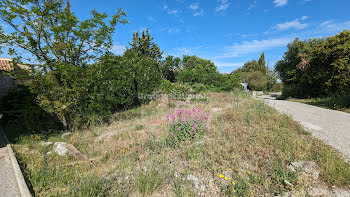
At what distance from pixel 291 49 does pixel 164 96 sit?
18.6 meters

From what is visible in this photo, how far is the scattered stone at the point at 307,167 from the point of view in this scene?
233 centimetres

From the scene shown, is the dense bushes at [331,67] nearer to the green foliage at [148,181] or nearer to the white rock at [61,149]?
the green foliage at [148,181]

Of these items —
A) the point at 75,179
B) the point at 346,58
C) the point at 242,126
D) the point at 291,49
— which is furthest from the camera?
the point at 291,49

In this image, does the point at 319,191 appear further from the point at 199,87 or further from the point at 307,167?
the point at 199,87

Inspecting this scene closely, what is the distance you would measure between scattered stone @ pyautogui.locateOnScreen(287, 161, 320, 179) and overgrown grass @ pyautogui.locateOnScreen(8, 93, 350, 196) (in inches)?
3.8

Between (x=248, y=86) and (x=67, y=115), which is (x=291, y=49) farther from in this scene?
(x=67, y=115)

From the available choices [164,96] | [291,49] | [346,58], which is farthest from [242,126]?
[291,49]

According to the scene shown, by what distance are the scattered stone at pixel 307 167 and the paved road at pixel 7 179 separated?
15.1 feet

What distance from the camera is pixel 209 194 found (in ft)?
7.09

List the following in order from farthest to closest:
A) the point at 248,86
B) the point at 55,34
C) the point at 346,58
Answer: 1. the point at 248,86
2. the point at 346,58
3. the point at 55,34

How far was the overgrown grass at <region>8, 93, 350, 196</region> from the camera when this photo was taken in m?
2.20

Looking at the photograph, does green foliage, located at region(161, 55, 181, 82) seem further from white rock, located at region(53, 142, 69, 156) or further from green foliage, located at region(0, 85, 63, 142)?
white rock, located at region(53, 142, 69, 156)

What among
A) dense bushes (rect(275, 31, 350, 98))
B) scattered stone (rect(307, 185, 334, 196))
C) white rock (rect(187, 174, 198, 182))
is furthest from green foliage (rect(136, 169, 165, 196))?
dense bushes (rect(275, 31, 350, 98))

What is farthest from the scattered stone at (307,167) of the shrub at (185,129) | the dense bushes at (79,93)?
the dense bushes at (79,93)
